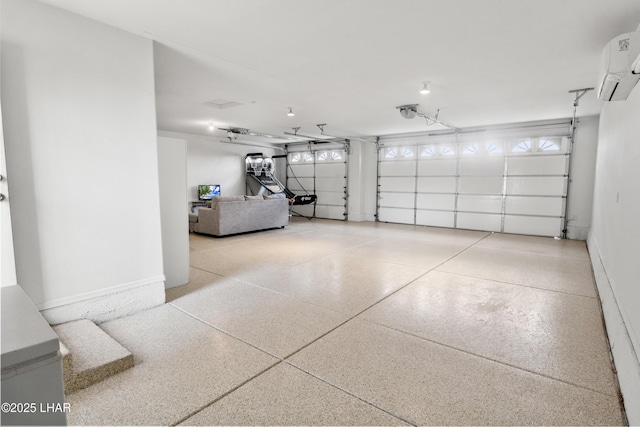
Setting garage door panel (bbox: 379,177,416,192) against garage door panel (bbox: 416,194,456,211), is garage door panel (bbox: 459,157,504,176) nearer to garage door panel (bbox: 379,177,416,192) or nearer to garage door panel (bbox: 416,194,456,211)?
garage door panel (bbox: 416,194,456,211)

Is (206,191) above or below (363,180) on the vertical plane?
below

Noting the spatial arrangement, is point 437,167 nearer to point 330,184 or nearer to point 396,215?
point 396,215

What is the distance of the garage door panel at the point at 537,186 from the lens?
738cm

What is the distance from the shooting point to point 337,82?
4.49m

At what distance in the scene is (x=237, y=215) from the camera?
7.50 metres

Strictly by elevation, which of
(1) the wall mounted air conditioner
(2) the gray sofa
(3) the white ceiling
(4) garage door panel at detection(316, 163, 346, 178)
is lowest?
(2) the gray sofa

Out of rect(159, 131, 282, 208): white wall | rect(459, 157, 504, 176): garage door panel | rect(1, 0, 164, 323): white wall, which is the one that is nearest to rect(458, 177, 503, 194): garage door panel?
rect(459, 157, 504, 176): garage door panel

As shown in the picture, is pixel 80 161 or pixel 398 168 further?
pixel 398 168

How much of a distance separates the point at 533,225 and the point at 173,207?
7817 mm

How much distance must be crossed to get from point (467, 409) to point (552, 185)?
24.2ft

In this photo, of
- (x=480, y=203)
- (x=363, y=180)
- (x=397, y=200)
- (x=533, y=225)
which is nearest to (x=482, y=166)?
(x=480, y=203)

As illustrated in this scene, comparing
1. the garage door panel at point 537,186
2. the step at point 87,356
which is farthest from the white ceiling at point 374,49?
the step at point 87,356

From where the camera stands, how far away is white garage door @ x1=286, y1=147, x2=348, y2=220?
1097 centimetres

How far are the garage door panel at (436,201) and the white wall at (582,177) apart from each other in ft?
8.36
